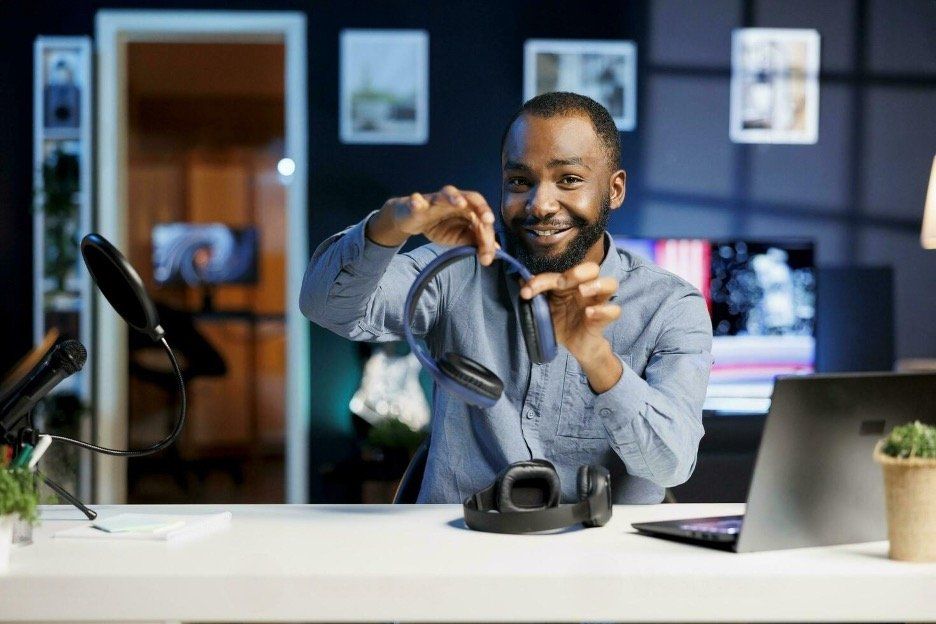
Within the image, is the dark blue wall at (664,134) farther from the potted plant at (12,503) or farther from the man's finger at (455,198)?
the potted plant at (12,503)

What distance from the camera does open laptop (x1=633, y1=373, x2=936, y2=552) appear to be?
4.07 ft

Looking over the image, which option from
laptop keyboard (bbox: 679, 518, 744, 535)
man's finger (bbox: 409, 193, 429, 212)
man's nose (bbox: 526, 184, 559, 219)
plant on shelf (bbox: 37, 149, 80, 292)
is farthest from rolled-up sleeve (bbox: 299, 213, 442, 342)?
plant on shelf (bbox: 37, 149, 80, 292)

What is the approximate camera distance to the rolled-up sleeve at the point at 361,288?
1.68 m

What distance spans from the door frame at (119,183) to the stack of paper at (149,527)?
3.22 m

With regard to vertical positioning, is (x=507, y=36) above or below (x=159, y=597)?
above

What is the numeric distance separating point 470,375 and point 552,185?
53 centimetres

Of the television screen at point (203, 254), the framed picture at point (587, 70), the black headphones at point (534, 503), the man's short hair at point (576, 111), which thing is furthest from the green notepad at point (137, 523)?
the television screen at point (203, 254)

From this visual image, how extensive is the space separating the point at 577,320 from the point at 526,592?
0.48 metres

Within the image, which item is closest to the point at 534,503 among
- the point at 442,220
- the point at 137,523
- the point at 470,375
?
the point at 470,375

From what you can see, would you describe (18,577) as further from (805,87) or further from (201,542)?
(805,87)

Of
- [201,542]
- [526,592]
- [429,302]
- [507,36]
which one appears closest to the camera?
[526,592]

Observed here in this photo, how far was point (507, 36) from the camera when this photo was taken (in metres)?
4.71

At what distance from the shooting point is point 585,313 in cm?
143

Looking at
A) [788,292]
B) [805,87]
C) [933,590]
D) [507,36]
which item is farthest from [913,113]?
[933,590]
